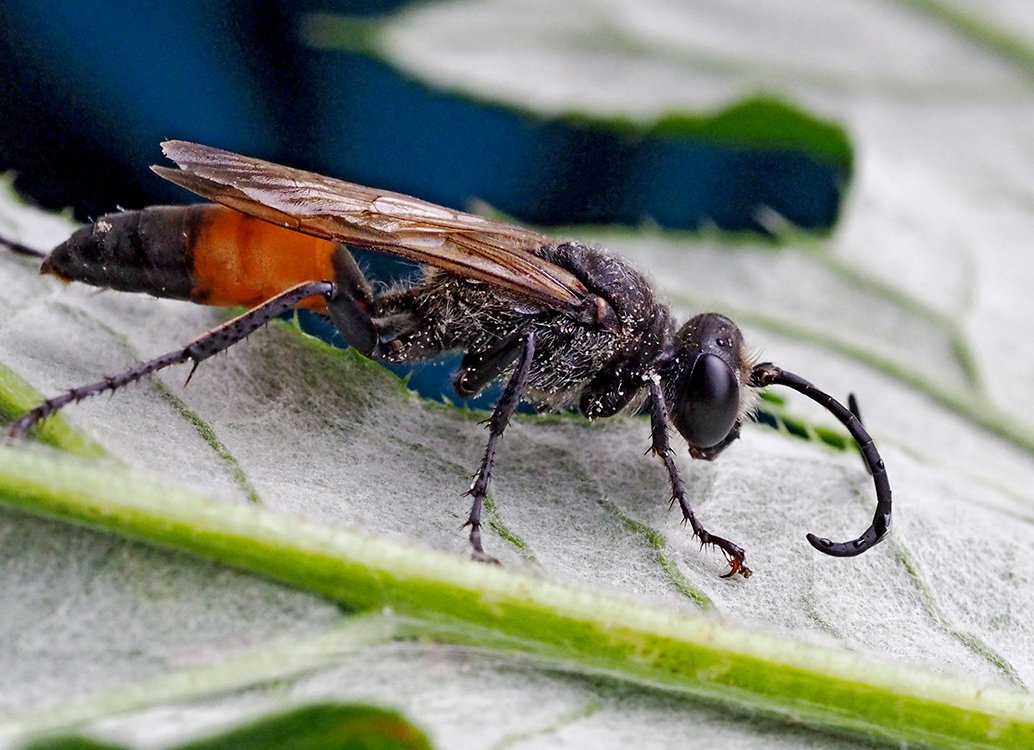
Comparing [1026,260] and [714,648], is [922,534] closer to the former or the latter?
[714,648]

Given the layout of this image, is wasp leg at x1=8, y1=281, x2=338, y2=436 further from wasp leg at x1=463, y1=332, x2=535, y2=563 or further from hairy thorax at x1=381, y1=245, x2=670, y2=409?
wasp leg at x1=463, y1=332, x2=535, y2=563

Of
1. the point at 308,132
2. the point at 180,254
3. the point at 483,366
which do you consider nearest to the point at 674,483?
the point at 483,366

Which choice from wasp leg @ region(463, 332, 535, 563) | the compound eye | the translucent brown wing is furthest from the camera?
the compound eye

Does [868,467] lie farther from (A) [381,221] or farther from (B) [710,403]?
(A) [381,221]

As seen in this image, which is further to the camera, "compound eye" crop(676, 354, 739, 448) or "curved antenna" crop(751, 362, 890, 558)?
"compound eye" crop(676, 354, 739, 448)

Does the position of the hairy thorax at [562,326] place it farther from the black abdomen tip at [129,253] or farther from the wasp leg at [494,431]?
the black abdomen tip at [129,253]

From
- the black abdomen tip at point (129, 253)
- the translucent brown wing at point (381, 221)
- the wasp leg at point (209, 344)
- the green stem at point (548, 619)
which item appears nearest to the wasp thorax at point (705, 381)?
the translucent brown wing at point (381, 221)

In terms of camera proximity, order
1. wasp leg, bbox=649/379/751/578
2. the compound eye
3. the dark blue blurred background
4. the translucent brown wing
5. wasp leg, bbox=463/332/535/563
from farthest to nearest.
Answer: the dark blue blurred background
the compound eye
the translucent brown wing
wasp leg, bbox=649/379/751/578
wasp leg, bbox=463/332/535/563

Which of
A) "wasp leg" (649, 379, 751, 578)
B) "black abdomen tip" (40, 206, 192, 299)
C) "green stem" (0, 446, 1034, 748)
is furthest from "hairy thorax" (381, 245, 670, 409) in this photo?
"green stem" (0, 446, 1034, 748)
